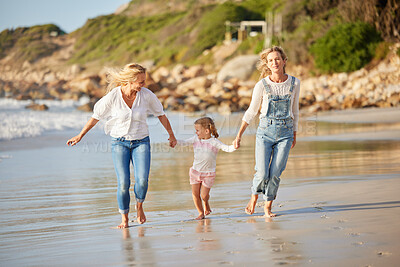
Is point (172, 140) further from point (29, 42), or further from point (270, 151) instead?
point (29, 42)

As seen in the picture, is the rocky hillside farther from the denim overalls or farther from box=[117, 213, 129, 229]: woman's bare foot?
box=[117, 213, 129, 229]: woman's bare foot

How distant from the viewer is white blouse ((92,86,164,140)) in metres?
5.72

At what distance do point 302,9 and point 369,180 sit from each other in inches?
1594

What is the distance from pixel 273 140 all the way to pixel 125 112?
1.43m

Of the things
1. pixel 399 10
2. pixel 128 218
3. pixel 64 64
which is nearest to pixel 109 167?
pixel 128 218

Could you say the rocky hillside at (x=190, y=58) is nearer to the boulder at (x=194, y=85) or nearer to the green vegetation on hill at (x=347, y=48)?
the boulder at (x=194, y=85)

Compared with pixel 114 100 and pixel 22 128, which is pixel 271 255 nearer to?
pixel 114 100

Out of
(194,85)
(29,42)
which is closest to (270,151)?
(194,85)

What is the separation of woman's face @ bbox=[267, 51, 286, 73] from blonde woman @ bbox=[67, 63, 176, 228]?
3.94 feet

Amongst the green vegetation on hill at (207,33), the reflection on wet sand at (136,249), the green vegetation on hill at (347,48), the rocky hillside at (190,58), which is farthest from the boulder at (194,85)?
the reflection on wet sand at (136,249)

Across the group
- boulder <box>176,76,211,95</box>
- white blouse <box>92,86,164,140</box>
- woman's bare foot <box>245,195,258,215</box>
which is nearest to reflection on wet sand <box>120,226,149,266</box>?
white blouse <box>92,86,164,140</box>

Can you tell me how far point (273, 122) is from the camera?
589cm

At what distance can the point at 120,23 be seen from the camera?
11544cm

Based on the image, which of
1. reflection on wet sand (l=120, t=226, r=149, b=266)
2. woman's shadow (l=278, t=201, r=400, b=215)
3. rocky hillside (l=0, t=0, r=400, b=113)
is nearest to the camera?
reflection on wet sand (l=120, t=226, r=149, b=266)
